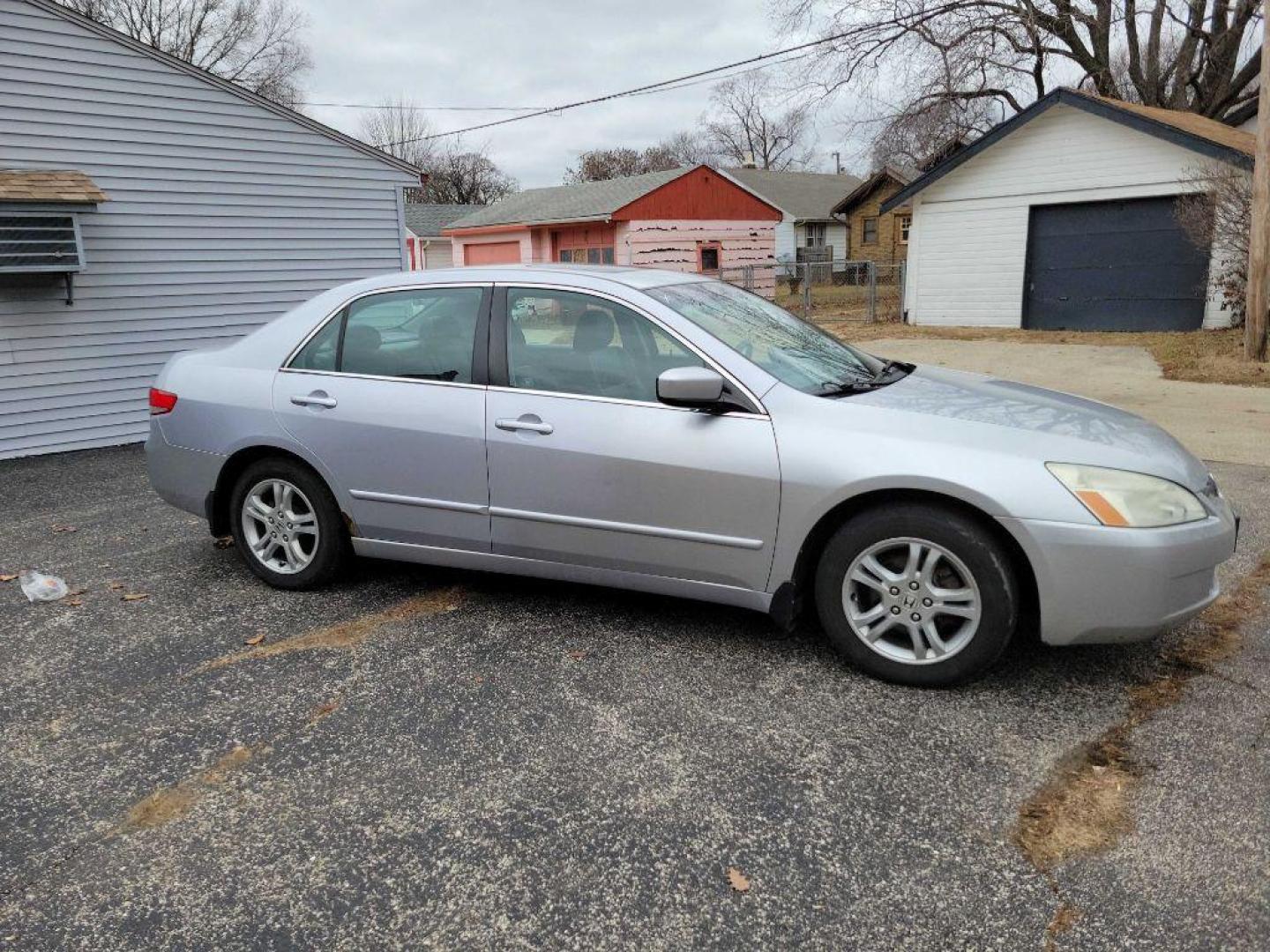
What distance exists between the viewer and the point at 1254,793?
2648 millimetres

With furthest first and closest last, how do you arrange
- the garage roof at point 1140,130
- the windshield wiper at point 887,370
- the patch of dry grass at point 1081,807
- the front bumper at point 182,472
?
1. the garage roof at point 1140,130
2. the front bumper at point 182,472
3. the windshield wiper at point 887,370
4. the patch of dry grass at point 1081,807

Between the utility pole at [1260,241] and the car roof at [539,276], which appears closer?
the car roof at [539,276]

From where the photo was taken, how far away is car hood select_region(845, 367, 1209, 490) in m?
3.19

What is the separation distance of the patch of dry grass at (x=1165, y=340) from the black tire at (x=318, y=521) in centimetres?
1033

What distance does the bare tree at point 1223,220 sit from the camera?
1295cm

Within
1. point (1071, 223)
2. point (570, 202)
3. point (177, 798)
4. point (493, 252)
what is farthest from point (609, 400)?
point (493, 252)

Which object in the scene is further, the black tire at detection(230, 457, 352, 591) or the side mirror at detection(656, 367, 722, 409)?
the black tire at detection(230, 457, 352, 591)

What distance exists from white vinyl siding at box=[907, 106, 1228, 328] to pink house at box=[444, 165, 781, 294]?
27.4ft

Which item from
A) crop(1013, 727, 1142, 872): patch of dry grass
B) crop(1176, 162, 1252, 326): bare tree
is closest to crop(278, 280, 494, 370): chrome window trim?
crop(1013, 727, 1142, 872): patch of dry grass

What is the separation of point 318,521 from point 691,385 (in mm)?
1998

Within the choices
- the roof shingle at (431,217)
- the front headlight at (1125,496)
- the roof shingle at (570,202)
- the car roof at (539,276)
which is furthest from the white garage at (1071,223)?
the roof shingle at (431,217)

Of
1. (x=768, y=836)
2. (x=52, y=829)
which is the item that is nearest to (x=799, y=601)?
(x=768, y=836)

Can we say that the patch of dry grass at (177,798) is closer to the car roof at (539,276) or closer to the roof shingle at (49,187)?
the car roof at (539,276)

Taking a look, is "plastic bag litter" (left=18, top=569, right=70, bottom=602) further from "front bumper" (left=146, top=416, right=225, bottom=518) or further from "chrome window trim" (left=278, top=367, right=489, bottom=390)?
"chrome window trim" (left=278, top=367, right=489, bottom=390)
